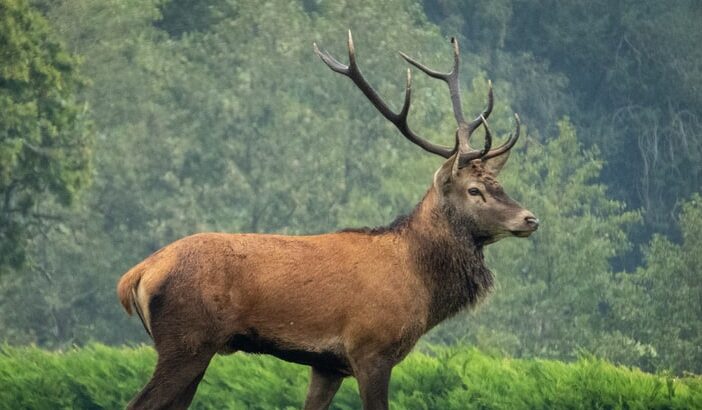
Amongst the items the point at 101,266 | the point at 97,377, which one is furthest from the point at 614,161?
the point at 97,377

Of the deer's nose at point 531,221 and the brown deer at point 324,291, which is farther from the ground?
the deer's nose at point 531,221

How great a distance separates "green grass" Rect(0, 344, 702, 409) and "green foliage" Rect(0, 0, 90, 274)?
13950 mm

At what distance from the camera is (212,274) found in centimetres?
1156

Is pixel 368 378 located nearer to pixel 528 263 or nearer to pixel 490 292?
pixel 490 292

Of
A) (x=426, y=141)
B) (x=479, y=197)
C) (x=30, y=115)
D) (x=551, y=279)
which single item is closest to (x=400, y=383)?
(x=426, y=141)

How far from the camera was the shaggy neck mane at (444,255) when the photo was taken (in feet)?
40.1

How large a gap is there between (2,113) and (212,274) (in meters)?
21.4

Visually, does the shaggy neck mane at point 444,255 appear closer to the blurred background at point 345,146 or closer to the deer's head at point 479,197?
the deer's head at point 479,197

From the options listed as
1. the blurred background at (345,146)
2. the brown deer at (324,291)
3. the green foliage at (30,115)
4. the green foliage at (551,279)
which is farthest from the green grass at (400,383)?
the green foliage at (551,279)

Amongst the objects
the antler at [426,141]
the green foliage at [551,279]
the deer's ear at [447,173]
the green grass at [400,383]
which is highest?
the antler at [426,141]

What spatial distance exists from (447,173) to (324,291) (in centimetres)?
129

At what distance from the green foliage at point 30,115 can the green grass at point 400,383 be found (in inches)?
549

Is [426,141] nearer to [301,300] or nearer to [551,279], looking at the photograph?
[301,300]

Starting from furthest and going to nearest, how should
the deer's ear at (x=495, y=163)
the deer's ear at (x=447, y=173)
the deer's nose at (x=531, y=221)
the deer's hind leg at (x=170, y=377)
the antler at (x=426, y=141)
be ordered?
the deer's ear at (x=495, y=163), the antler at (x=426, y=141), the deer's ear at (x=447, y=173), the deer's nose at (x=531, y=221), the deer's hind leg at (x=170, y=377)
